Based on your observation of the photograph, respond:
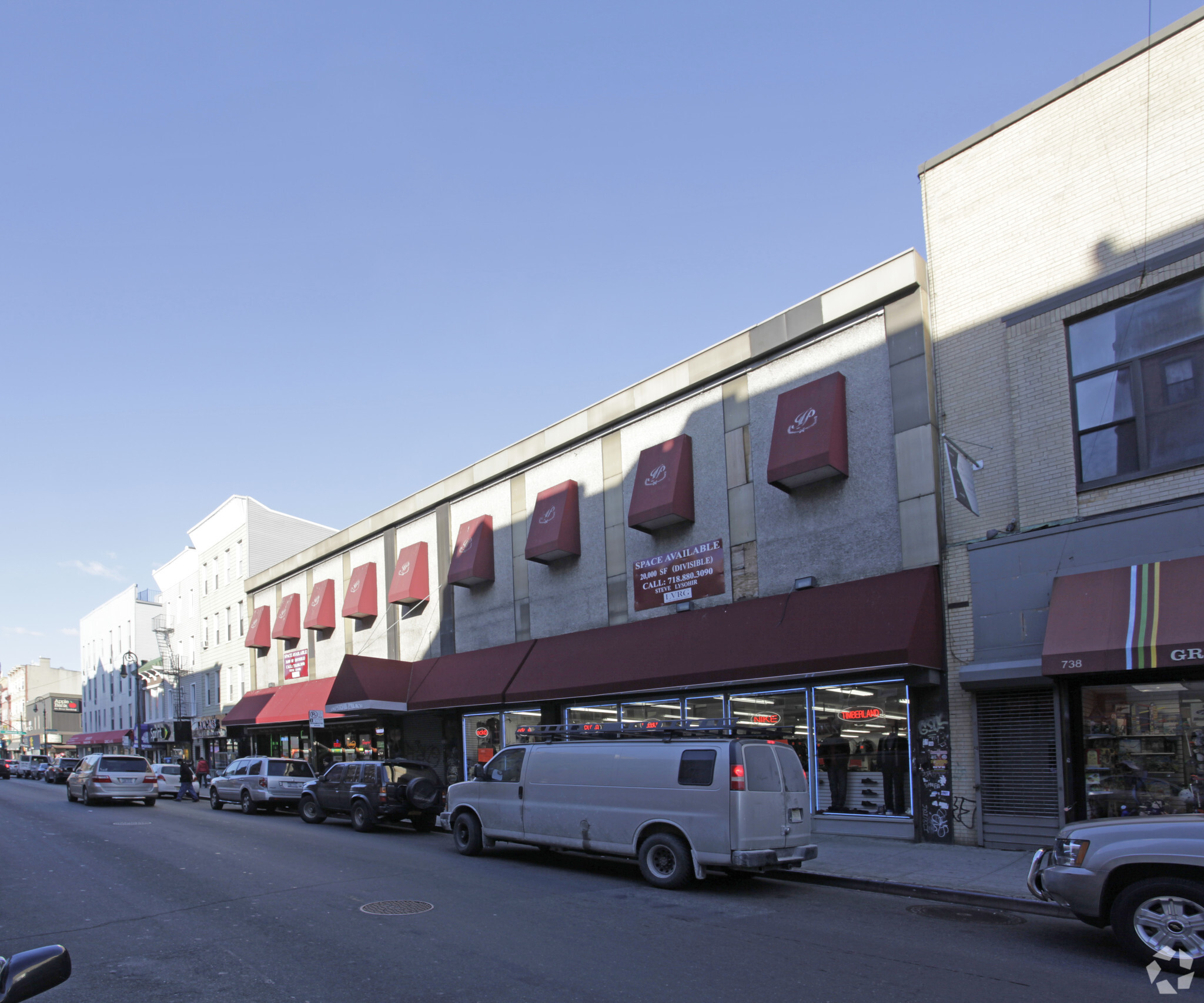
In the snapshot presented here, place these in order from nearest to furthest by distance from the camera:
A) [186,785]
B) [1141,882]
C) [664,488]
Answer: [1141,882], [664,488], [186,785]

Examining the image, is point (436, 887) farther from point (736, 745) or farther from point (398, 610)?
point (398, 610)

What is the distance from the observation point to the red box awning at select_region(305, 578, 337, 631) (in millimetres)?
32750

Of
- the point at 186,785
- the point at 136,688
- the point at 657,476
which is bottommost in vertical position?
the point at 186,785

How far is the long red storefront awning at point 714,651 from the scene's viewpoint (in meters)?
14.8

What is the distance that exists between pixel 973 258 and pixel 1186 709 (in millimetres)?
7570

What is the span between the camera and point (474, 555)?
25.4m

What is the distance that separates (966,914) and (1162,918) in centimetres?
271

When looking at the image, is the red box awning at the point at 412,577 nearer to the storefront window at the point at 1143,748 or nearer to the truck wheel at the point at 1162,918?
the storefront window at the point at 1143,748

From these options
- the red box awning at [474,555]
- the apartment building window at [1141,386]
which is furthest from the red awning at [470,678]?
the apartment building window at [1141,386]

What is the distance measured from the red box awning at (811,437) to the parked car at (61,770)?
4456 centimetres

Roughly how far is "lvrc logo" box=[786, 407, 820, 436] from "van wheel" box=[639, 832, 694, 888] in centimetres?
809

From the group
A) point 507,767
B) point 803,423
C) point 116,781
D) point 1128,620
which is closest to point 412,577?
point 116,781

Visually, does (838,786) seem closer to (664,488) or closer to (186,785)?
(664,488)

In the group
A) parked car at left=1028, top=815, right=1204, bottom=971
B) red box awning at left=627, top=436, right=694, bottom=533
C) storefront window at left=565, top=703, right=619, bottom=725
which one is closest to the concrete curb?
parked car at left=1028, top=815, right=1204, bottom=971
